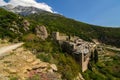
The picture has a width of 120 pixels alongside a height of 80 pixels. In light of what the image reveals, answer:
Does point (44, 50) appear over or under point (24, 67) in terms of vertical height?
over

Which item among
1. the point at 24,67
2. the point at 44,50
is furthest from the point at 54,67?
the point at 44,50

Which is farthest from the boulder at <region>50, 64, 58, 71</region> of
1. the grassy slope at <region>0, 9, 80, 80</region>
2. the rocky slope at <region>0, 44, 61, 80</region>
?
the grassy slope at <region>0, 9, 80, 80</region>

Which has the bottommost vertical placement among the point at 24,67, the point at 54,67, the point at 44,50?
the point at 54,67

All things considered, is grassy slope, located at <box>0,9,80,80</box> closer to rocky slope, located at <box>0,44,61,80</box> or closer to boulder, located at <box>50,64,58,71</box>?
boulder, located at <box>50,64,58,71</box>

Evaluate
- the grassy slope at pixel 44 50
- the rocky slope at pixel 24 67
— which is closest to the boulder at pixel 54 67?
the rocky slope at pixel 24 67

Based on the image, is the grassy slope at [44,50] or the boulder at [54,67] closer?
the boulder at [54,67]

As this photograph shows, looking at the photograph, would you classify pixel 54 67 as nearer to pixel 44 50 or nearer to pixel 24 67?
pixel 24 67

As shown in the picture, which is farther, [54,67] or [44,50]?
[44,50]

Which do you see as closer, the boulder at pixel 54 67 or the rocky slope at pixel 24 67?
the rocky slope at pixel 24 67

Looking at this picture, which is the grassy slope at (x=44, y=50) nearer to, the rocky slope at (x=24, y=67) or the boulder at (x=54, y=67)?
the boulder at (x=54, y=67)

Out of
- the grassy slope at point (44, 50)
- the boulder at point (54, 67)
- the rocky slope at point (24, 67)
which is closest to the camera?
the rocky slope at point (24, 67)

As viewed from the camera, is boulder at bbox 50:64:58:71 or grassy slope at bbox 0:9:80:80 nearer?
boulder at bbox 50:64:58:71

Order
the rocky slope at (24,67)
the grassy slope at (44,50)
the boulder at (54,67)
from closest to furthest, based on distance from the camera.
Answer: the rocky slope at (24,67)
the boulder at (54,67)
the grassy slope at (44,50)

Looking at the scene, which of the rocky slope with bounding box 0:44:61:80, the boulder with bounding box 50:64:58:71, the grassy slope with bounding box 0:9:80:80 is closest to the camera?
the rocky slope with bounding box 0:44:61:80
